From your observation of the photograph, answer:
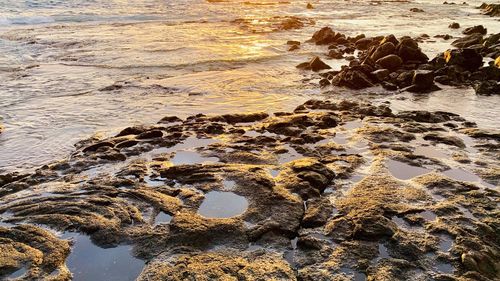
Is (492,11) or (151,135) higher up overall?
(492,11)

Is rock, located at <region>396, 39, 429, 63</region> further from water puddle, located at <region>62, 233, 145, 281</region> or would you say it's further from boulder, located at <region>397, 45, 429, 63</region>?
water puddle, located at <region>62, 233, 145, 281</region>

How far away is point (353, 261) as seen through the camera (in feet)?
15.8

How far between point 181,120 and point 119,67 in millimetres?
6447

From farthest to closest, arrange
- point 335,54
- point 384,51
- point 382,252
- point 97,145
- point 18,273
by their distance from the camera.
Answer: point 335,54 < point 384,51 < point 97,145 < point 382,252 < point 18,273

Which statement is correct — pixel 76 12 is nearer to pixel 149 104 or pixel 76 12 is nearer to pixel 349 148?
pixel 149 104

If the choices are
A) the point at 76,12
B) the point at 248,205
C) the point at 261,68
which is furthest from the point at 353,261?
the point at 76,12

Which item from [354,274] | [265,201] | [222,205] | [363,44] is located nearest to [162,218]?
[222,205]

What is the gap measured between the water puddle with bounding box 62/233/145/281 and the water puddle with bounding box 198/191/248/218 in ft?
3.85

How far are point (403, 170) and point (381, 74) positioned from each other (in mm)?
6221

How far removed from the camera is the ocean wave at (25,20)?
2611cm

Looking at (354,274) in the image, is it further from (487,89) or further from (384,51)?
(384,51)

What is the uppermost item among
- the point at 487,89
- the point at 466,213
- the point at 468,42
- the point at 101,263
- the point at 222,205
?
the point at 468,42

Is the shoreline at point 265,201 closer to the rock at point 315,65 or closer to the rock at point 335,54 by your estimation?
the rock at point 315,65

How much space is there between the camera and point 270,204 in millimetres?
5824
